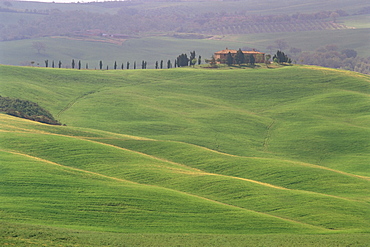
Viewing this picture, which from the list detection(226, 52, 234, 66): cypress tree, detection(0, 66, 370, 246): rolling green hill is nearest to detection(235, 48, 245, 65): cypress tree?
detection(226, 52, 234, 66): cypress tree

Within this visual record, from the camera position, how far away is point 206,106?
409 feet

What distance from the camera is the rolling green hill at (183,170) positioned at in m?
45.5

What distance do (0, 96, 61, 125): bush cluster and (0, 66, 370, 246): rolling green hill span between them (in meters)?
5.28

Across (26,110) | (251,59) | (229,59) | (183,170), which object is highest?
(251,59)

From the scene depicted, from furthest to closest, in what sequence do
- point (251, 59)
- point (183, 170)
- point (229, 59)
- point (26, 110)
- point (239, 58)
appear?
point (239, 58)
point (229, 59)
point (251, 59)
point (26, 110)
point (183, 170)

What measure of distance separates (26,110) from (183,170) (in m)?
47.7

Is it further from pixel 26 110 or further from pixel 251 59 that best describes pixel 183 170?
pixel 251 59

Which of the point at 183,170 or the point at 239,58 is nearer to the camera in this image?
the point at 183,170

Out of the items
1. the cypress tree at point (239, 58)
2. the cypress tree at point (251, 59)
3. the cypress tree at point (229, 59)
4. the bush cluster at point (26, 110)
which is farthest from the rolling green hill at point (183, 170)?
the cypress tree at point (239, 58)

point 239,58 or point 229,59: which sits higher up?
point 239,58

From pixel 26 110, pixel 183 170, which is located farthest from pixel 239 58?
pixel 183 170

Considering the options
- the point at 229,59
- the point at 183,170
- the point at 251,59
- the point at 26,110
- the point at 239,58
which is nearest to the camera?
the point at 183,170

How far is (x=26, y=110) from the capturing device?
100 meters

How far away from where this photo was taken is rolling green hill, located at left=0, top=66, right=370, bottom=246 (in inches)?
1791
